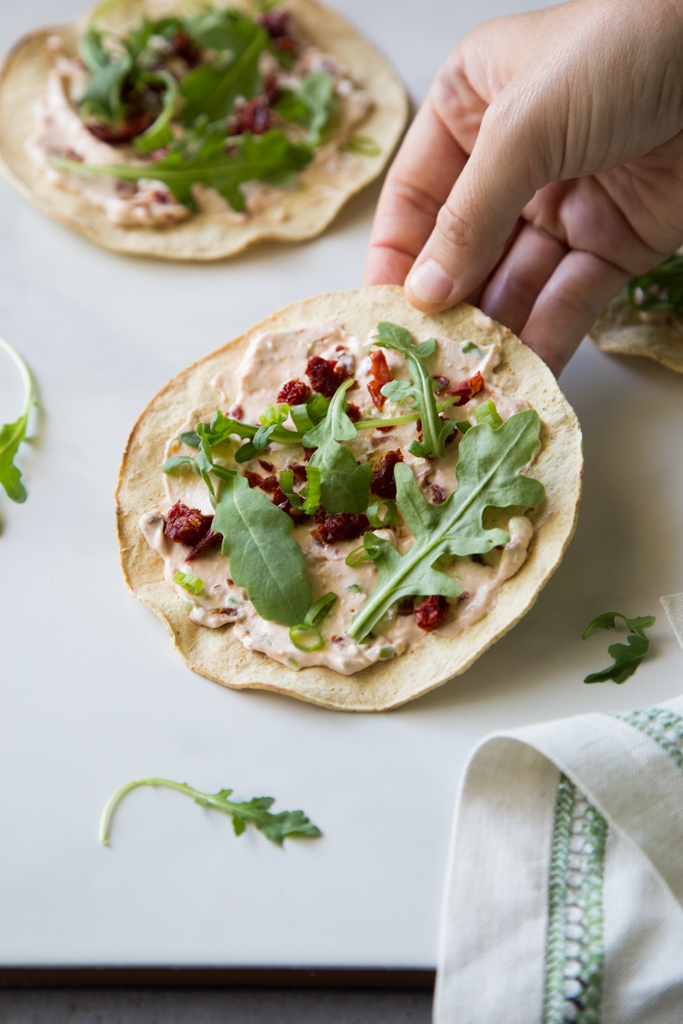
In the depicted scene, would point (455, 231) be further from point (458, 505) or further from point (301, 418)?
point (458, 505)

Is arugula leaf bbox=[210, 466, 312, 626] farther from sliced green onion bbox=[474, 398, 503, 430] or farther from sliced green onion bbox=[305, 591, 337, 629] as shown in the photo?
sliced green onion bbox=[474, 398, 503, 430]

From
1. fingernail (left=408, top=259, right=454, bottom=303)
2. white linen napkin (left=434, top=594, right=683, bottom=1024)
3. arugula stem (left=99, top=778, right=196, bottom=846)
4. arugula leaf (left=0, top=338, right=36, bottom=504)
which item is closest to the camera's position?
white linen napkin (left=434, top=594, right=683, bottom=1024)

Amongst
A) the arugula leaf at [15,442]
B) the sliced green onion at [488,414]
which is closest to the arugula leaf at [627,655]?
the sliced green onion at [488,414]

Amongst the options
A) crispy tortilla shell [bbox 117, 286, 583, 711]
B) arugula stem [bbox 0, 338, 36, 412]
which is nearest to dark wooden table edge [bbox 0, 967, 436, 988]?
Result: crispy tortilla shell [bbox 117, 286, 583, 711]

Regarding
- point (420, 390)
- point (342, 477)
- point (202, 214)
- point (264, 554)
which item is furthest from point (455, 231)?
point (202, 214)

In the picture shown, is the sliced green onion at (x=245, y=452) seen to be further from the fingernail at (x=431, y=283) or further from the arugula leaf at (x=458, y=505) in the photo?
the fingernail at (x=431, y=283)

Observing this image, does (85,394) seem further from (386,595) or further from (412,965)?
(412,965)
